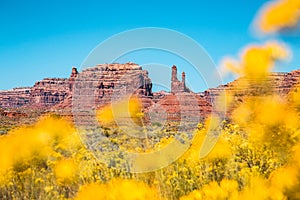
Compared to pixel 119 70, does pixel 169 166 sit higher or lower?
lower

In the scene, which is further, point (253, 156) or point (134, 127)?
point (134, 127)

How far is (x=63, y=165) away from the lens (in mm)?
6062

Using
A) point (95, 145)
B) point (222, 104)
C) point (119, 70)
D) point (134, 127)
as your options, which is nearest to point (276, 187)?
point (222, 104)

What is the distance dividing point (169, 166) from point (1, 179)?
103 inches

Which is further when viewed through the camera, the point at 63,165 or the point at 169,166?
the point at 169,166

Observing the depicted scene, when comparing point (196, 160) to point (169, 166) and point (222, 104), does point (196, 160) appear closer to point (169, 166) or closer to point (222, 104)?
point (169, 166)

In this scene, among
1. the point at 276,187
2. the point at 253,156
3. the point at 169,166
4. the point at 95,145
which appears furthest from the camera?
the point at 95,145

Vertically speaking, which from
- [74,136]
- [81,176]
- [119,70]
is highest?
[119,70]

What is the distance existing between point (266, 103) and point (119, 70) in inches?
4921

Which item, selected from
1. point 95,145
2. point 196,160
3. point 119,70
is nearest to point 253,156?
point 196,160

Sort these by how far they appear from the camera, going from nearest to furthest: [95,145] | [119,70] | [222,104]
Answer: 1. [222,104]
2. [95,145]
3. [119,70]

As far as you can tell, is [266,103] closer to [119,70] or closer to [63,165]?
[63,165]

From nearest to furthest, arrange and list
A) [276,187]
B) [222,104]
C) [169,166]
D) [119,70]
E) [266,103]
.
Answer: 1. [276,187]
2. [266,103]
3. [222,104]
4. [169,166]
5. [119,70]

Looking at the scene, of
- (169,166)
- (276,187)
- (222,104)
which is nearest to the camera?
(276,187)
